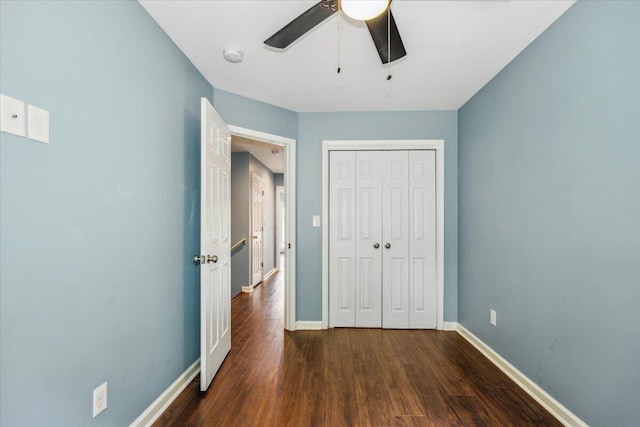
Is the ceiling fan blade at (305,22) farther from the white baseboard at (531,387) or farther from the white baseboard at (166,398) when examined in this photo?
the white baseboard at (531,387)

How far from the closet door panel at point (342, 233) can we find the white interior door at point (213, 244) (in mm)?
1199

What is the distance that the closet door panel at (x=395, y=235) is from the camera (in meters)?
3.24

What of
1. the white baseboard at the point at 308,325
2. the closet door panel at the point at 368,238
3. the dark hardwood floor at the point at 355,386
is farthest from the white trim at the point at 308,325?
the closet door panel at the point at 368,238

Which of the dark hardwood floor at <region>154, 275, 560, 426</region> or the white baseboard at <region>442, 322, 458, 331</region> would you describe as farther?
the white baseboard at <region>442, 322, 458, 331</region>

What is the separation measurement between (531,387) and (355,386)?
1.20 m

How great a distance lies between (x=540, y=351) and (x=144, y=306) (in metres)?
2.54

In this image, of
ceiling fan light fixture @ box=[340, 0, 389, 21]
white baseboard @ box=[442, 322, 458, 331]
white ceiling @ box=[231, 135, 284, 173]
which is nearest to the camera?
ceiling fan light fixture @ box=[340, 0, 389, 21]

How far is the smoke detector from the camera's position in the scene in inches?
80.0

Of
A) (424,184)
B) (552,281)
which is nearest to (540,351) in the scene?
(552,281)

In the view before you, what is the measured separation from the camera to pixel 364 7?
1.16 m

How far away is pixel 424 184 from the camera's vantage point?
3230mm

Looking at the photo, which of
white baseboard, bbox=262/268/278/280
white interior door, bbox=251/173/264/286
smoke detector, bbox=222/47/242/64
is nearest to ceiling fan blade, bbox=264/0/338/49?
smoke detector, bbox=222/47/242/64

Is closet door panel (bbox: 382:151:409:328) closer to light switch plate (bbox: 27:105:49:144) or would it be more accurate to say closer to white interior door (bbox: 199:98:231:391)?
white interior door (bbox: 199:98:231:391)

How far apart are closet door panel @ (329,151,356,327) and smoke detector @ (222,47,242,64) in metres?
1.47
